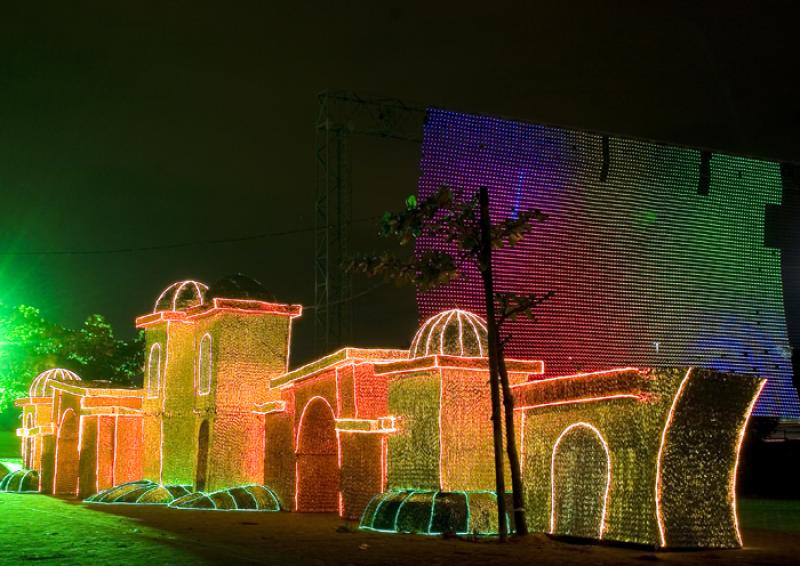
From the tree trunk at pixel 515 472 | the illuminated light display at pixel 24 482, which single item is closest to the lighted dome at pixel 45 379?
the illuminated light display at pixel 24 482

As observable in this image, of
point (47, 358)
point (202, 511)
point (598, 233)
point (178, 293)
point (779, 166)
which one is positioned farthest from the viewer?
point (47, 358)

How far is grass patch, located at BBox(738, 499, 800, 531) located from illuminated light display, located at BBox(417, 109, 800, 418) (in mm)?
5905

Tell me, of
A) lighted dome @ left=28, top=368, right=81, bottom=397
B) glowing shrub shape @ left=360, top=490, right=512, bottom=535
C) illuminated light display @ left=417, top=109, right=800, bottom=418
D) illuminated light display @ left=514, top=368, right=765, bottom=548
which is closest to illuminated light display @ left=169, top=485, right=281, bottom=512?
glowing shrub shape @ left=360, top=490, right=512, bottom=535

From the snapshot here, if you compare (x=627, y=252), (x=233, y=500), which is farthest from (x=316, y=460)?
Answer: (x=627, y=252)

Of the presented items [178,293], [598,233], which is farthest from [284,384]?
[598,233]

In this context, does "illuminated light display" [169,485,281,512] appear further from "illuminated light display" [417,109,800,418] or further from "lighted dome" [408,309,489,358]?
"illuminated light display" [417,109,800,418]

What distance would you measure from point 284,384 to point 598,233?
1280 centimetres

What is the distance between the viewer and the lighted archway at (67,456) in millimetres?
23234

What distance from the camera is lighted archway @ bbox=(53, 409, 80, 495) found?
2323 cm

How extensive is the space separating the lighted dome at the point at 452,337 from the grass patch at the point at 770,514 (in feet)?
16.4

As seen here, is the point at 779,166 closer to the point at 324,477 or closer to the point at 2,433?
the point at 324,477

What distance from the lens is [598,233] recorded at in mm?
27531

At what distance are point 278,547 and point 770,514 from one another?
436 inches

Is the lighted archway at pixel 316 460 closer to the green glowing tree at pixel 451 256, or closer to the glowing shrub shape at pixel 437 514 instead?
the glowing shrub shape at pixel 437 514
